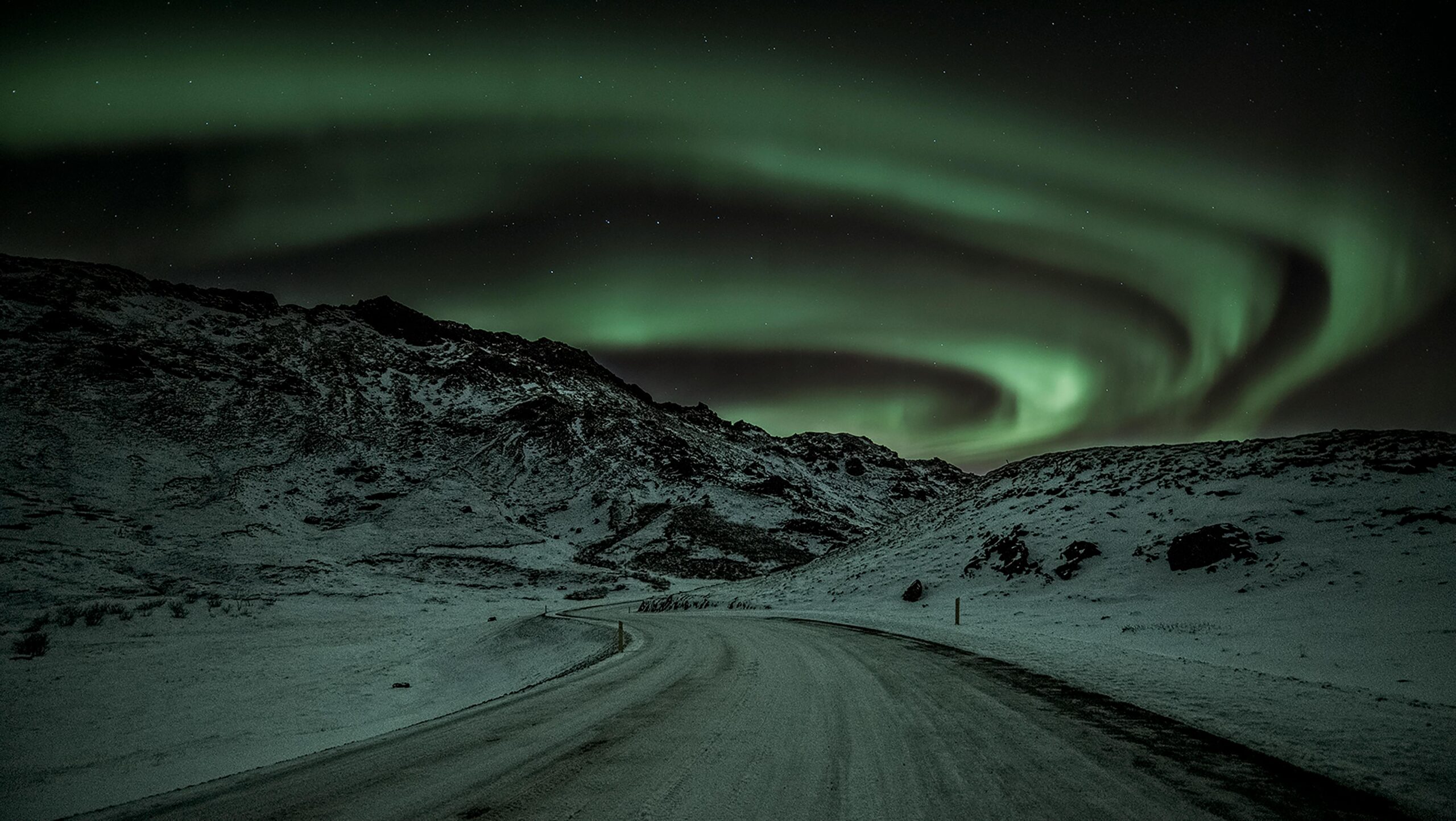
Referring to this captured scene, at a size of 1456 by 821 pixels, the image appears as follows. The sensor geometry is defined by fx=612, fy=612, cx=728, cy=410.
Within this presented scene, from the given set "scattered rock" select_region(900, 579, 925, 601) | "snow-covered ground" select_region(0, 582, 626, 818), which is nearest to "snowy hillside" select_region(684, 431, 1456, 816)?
"scattered rock" select_region(900, 579, 925, 601)

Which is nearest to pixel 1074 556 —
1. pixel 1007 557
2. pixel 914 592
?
pixel 1007 557

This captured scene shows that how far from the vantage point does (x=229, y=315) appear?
13888cm

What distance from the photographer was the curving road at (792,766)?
4.03 m

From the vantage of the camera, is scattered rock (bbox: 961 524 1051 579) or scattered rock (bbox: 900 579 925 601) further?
scattered rock (bbox: 900 579 925 601)

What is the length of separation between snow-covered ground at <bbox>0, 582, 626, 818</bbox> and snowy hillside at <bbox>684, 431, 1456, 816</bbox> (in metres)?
12.4

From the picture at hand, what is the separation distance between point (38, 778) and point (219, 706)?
4.97 meters

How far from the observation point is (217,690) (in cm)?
1573

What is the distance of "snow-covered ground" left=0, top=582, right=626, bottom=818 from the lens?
10258 mm

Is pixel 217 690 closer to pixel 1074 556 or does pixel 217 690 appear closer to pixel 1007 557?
pixel 1007 557

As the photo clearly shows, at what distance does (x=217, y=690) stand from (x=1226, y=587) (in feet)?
106

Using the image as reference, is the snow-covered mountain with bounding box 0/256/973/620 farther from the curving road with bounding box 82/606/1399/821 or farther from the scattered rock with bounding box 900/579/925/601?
the curving road with bounding box 82/606/1399/821

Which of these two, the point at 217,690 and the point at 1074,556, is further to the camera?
the point at 1074,556

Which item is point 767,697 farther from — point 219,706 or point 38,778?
point 219,706

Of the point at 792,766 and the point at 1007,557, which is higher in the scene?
the point at 1007,557
